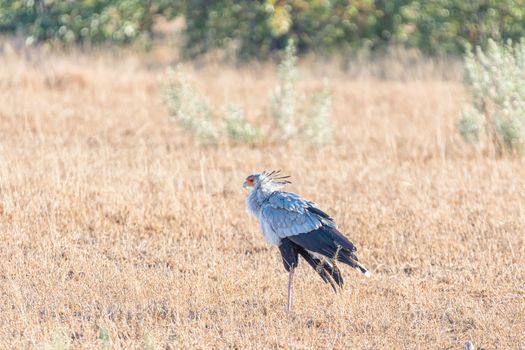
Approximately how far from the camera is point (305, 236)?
6375 millimetres

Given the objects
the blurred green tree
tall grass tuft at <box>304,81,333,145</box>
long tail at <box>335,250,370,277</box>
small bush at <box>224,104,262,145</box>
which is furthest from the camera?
the blurred green tree

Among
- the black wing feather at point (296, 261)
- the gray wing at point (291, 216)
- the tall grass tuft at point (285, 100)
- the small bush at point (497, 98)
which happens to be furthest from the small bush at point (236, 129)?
the black wing feather at point (296, 261)

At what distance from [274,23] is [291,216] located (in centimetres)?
1230

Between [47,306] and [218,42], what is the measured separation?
14.0 m

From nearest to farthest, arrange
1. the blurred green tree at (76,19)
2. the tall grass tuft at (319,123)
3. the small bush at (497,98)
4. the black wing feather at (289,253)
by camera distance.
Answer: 1. the black wing feather at (289,253)
2. the small bush at (497,98)
3. the tall grass tuft at (319,123)
4. the blurred green tree at (76,19)

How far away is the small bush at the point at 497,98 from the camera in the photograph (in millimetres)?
11203

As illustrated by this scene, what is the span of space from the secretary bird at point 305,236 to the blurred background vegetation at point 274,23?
12.1m

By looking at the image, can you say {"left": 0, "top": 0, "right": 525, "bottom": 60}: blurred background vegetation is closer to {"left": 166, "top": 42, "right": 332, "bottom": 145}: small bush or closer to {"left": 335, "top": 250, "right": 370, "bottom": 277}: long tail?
{"left": 166, "top": 42, "right": 332, "bottom": 145}: small bush

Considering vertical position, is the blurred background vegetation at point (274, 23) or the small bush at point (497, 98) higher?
the small bush at point (497, 98)

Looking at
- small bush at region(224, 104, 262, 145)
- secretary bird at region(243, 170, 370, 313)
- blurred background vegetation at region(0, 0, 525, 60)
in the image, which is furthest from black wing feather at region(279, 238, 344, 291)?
blurred background vegetation at region(0, 0, 525, 60)

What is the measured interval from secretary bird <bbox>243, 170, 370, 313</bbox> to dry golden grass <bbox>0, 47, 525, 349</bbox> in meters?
0.28

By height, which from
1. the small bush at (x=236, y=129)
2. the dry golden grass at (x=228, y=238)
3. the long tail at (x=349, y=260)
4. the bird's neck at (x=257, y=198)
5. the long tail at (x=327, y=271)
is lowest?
the small bush at (x=236, y=129)

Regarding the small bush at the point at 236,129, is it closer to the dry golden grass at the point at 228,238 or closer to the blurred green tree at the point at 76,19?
the dry golden grass at the point at 228,238

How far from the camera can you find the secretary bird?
6.23 m
